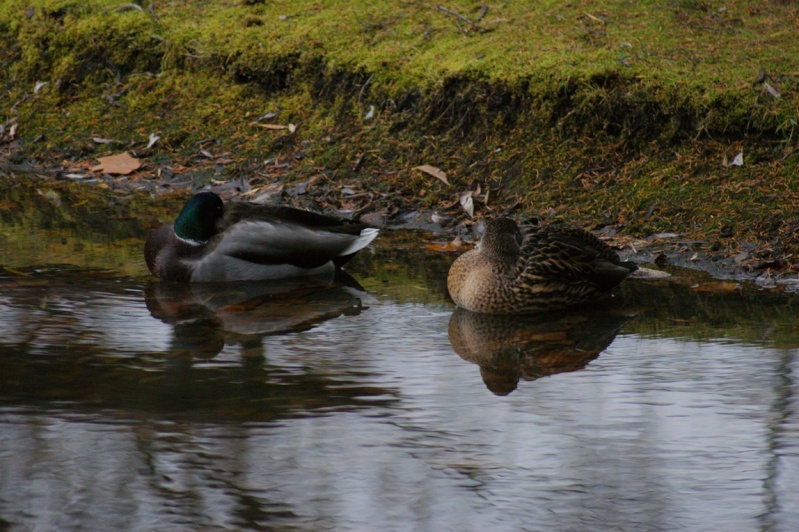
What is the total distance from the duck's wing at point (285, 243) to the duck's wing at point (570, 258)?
1.26 m

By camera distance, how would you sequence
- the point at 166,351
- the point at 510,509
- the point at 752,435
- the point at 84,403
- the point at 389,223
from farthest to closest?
1. the point at 389,223
2. the point at 166,351
3. the point at 84,403
4. the point at 752,435
5. the point at 510,509

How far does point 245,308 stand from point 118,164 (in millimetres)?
3838

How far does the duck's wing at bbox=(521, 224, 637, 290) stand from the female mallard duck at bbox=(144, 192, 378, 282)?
4.15 ft

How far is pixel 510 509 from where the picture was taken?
12.0 ft

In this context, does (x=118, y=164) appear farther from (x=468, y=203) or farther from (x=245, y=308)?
(x=245, y=308)

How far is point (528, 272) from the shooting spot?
5840 mm

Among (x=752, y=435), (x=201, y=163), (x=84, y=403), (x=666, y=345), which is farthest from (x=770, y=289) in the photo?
(x=201, y=163)

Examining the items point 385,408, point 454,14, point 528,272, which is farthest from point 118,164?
point 385,408

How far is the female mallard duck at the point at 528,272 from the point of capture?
19.2 ft

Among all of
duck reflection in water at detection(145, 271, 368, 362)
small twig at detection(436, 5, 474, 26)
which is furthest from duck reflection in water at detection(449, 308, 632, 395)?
small twig at detection(436, 5, 474, 26)

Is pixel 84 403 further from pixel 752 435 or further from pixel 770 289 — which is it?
pixel 770 289

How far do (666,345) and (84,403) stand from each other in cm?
281

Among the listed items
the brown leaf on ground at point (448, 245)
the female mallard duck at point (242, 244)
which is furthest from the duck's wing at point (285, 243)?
the brown leaf on ground at point (448, 245)

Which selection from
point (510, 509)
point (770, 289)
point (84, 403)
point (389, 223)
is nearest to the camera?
point (510, 509)
